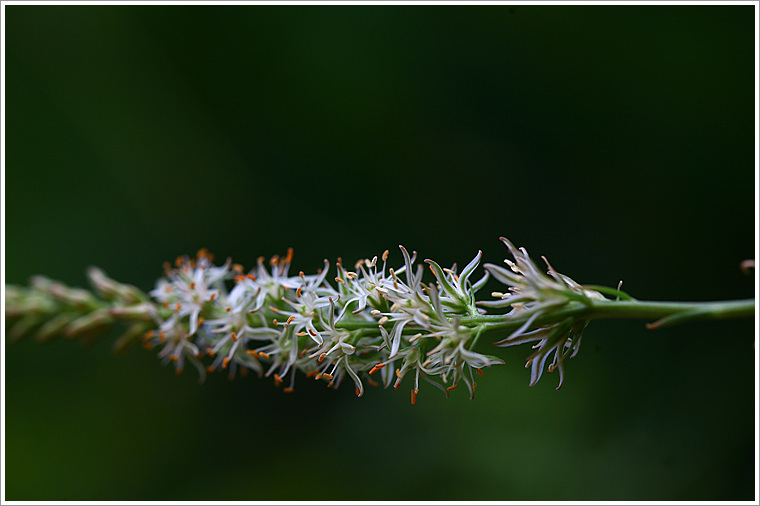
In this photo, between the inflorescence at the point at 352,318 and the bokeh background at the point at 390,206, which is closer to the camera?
the inflorescence at the point at 352,318

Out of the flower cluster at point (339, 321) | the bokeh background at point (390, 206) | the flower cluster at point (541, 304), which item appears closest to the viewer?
the flower cluster at point (541, 304)

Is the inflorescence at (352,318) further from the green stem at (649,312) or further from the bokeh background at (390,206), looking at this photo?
the bokeh background at (390,206)

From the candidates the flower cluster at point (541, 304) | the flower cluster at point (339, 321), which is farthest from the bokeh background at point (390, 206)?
the flower cluster at point (541, 304)

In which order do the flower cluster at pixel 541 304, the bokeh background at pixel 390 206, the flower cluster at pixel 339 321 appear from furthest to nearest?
1. the bokeh background at pixel 390 206
2. the flower cluster at pixel 339 321
3. the flower cluster at pixel 541 304

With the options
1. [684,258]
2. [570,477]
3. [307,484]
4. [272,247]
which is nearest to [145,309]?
[272,247]

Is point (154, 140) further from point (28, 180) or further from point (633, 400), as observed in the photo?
point (633, 400)

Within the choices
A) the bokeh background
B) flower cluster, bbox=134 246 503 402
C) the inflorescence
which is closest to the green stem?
the inflorescence
